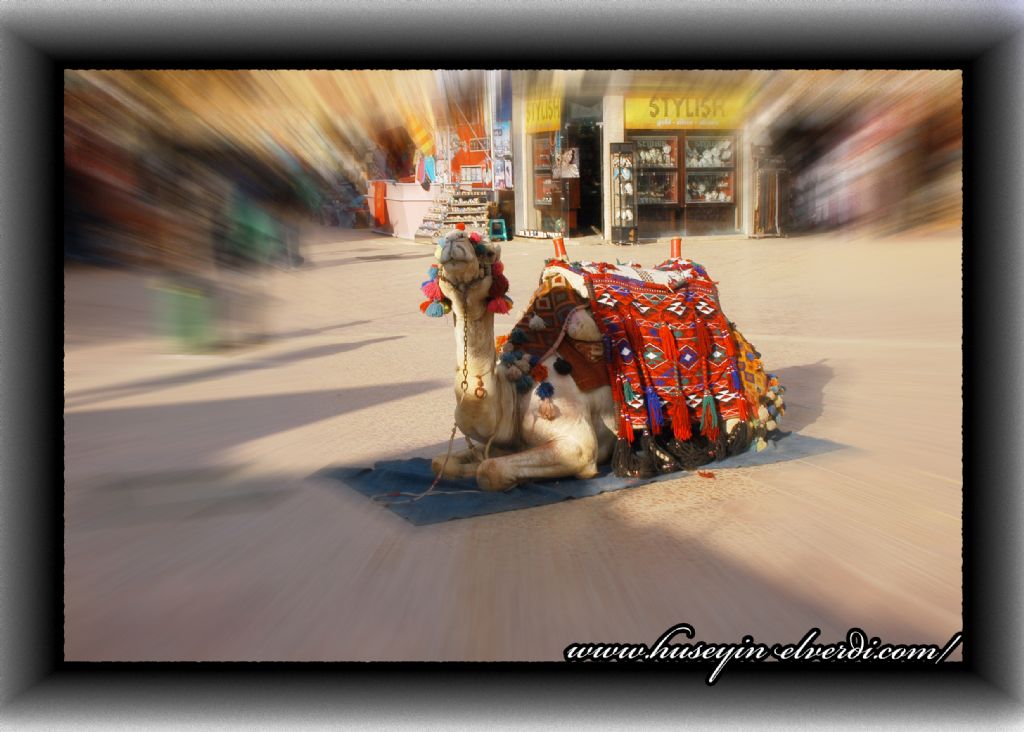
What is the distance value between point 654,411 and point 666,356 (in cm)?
40

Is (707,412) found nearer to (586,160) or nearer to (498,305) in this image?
(498,305)

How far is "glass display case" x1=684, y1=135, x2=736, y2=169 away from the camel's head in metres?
16.8

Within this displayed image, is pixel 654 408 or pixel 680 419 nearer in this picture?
pixel 654 408

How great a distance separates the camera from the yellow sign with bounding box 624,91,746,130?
70.5 ft

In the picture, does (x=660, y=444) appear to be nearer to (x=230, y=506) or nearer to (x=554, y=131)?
(x=230, y=506)

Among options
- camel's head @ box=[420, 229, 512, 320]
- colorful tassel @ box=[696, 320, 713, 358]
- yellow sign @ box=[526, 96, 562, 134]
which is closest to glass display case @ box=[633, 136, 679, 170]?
yellow sign @ box=[526, 96, 562, 134]

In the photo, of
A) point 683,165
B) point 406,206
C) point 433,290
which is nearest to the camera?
point 433,290

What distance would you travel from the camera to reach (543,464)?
19.5ft

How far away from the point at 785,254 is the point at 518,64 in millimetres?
15762

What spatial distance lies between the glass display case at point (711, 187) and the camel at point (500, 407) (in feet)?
51.9

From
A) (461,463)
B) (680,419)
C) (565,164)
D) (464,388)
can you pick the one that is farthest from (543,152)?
(464,388)

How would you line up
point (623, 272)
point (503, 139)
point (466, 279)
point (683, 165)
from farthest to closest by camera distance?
point (503, 139) → point (683, 165) → point (623, 272) → point (466, 279)

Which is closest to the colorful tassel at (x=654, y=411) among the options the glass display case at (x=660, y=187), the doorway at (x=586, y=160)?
the glass display case at (x=660, y=187)

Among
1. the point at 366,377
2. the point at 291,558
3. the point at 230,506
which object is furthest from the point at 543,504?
the point at 366,377
